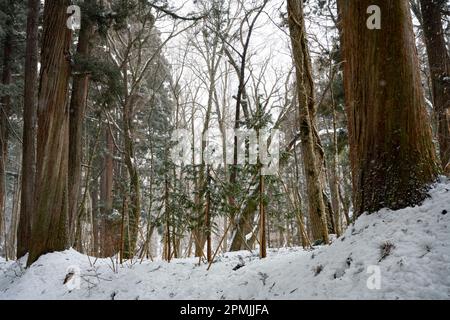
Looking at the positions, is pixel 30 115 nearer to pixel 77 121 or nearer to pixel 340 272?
pixel 77 121

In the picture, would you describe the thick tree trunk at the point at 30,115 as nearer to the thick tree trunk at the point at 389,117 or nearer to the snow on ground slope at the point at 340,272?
the snow on ground slope at the point at 340,272

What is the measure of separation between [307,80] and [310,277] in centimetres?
332

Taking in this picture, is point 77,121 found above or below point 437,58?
below

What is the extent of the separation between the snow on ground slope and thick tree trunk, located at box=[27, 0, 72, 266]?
1.32 metres

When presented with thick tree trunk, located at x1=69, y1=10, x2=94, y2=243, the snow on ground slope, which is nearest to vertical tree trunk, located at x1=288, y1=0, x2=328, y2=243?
the snow on ground slope

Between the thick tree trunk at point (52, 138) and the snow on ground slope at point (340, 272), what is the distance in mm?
1325

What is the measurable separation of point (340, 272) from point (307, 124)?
2.77 m

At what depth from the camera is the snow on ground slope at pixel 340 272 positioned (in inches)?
83.8

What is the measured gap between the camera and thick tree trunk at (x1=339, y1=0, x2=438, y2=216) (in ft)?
9.12

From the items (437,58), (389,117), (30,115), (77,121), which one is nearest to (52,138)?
(77,121)

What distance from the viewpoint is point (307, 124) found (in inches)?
195

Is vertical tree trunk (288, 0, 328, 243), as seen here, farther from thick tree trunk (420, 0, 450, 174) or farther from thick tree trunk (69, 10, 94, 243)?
thick tree trunk (69, 10, 94, 243)

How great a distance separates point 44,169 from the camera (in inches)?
247

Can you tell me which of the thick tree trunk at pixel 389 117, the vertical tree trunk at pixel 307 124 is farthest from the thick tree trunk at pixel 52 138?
the thick tree trunk at pixel 389 117
